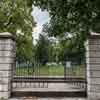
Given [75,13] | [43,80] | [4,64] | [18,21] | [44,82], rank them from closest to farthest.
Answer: [4,64], [44,82], [43,80], [75,13], [18,21]

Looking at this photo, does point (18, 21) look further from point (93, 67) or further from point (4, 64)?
point (93, 67)

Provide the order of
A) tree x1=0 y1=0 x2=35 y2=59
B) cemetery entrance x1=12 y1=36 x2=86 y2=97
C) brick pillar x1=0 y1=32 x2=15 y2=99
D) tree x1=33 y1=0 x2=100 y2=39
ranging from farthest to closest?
1. tree x1=0 y1=0 x2=35 y2=59
2. tree x1=33 y1=0 x2=100 y2=39
3. cemetery entrance x1=12 y1=36 x2=86 y2=97
4. brick pillar x1=0 y1=32 x2=15 y2=99

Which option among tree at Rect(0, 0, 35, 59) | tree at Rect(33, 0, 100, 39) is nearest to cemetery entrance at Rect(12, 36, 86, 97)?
tree at Rect(33, 0, 100, 39)

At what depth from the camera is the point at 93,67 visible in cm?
887

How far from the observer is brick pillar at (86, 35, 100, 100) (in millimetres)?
8820

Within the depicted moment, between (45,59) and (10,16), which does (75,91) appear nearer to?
(45,59)

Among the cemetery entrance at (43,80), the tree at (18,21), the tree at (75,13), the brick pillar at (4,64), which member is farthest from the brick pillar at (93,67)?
the tree at (18,21)

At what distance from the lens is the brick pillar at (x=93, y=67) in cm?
882

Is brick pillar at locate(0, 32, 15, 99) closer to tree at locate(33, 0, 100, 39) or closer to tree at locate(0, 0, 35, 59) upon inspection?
tree at locate(33, 0, 100, 39)

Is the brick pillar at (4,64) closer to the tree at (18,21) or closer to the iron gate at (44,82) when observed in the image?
the iron gate at (44,82)

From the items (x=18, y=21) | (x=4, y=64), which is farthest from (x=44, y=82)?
(x=18, y=21)

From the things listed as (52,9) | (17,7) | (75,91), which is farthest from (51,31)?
(17,7)

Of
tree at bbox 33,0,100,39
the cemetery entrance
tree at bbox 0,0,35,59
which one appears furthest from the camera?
tree at bbox 0,0,35,59

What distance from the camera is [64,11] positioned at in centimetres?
1173
